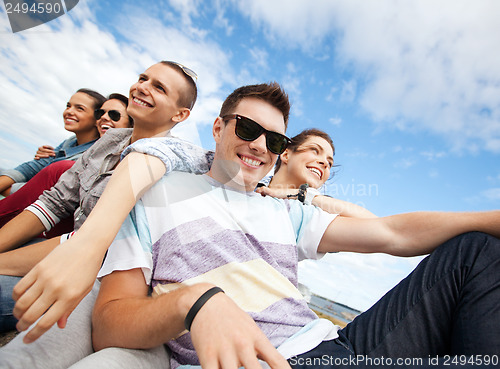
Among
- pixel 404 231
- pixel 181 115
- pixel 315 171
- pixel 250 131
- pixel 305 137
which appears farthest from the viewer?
pixel 305 137

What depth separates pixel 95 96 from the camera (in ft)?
12.9

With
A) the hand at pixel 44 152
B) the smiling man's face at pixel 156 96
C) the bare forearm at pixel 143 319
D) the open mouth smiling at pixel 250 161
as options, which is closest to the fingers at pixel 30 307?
the bare forearm at pixel 143 319

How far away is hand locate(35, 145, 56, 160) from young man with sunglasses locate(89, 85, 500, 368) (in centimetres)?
326

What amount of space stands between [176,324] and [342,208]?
1.87 m

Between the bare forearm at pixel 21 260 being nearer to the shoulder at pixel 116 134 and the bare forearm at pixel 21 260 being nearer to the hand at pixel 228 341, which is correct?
the shoulder at pixel 116 134

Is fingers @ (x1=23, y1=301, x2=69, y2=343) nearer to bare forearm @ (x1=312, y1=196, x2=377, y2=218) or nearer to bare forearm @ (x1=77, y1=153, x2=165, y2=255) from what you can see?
bare forearm @ (x1=77, y1=153, x2=165, y2=255)

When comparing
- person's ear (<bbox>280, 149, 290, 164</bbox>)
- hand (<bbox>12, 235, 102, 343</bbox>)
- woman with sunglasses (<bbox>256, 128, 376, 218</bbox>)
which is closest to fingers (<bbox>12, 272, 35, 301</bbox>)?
Result: hand (<bbox>12, 235, 102, 343</bbox>)

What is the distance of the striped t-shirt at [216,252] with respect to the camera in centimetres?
133

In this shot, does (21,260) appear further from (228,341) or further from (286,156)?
(286,156)

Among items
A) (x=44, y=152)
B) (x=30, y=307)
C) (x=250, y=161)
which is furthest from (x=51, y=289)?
(x=44, y=152)

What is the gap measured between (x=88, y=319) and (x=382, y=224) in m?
1.76

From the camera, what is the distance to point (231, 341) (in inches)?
33.4

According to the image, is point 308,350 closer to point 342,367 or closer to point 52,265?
point 342,367

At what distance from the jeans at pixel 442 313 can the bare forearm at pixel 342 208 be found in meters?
0.91
